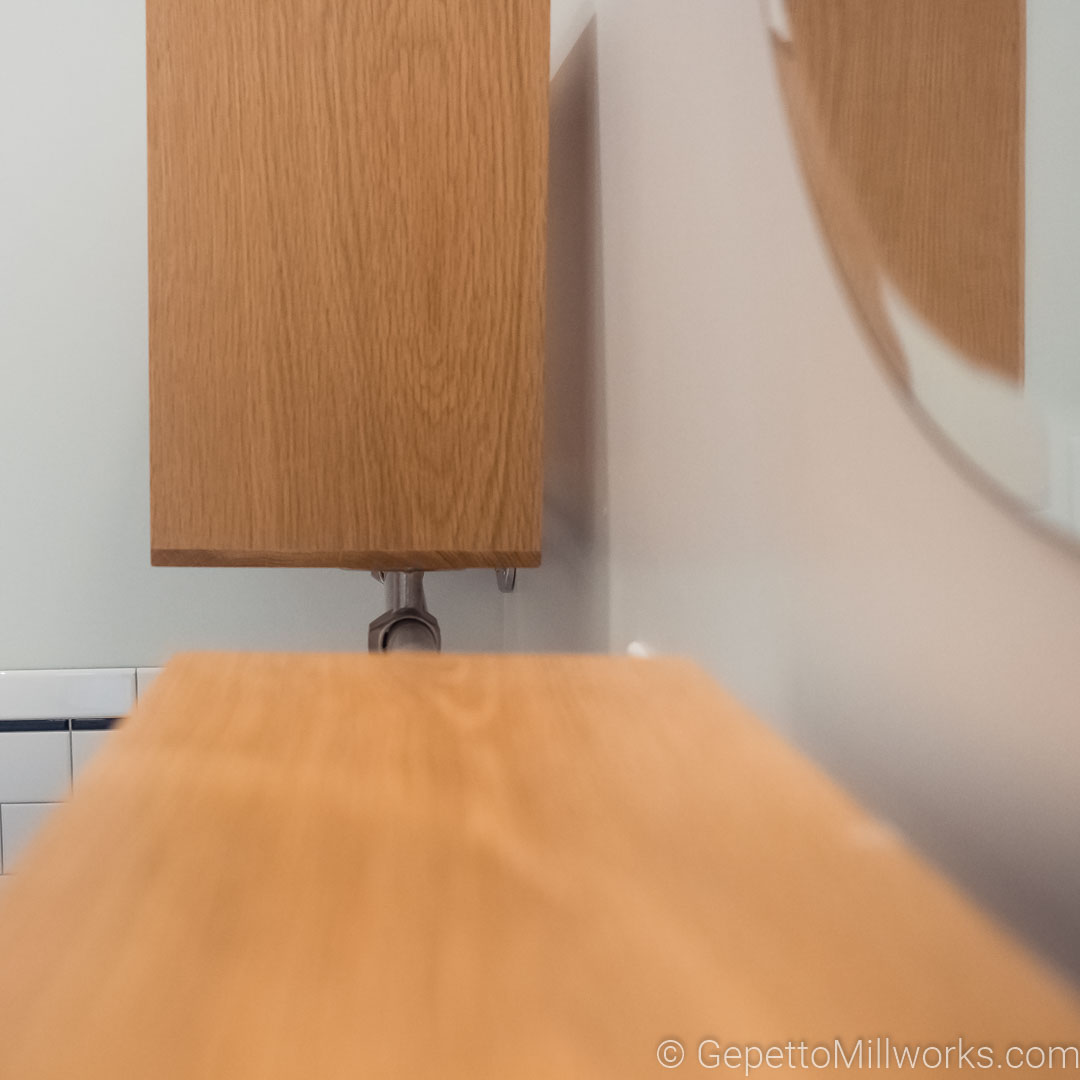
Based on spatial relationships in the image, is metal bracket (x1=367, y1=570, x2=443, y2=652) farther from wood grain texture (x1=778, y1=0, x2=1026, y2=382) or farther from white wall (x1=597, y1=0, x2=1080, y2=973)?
wood grain texture (x1=778, y1=0, x2=1026, y2=382)

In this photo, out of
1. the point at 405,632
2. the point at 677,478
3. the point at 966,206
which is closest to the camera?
A: the point at 966,206

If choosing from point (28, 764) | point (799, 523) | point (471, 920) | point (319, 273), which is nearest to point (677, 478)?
point (799, 523)

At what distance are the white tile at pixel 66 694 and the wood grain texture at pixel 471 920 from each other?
1.07 m

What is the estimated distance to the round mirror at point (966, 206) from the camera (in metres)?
0.27

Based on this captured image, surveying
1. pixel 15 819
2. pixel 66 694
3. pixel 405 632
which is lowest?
pixel 15 819

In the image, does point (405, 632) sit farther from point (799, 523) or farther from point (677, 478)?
point (799, 523)

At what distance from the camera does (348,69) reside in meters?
0.76

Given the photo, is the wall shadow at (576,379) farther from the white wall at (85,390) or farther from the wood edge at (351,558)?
the white wall at (85,390)

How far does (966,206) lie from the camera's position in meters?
0.32

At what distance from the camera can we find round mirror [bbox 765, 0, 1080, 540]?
265mm

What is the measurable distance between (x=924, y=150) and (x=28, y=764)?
50.8 inches

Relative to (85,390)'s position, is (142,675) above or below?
below

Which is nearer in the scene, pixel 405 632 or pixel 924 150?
pixel 924 150

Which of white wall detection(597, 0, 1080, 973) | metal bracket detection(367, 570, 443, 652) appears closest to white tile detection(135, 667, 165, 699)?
metal bracket detection(367, 570, 443, 652)
